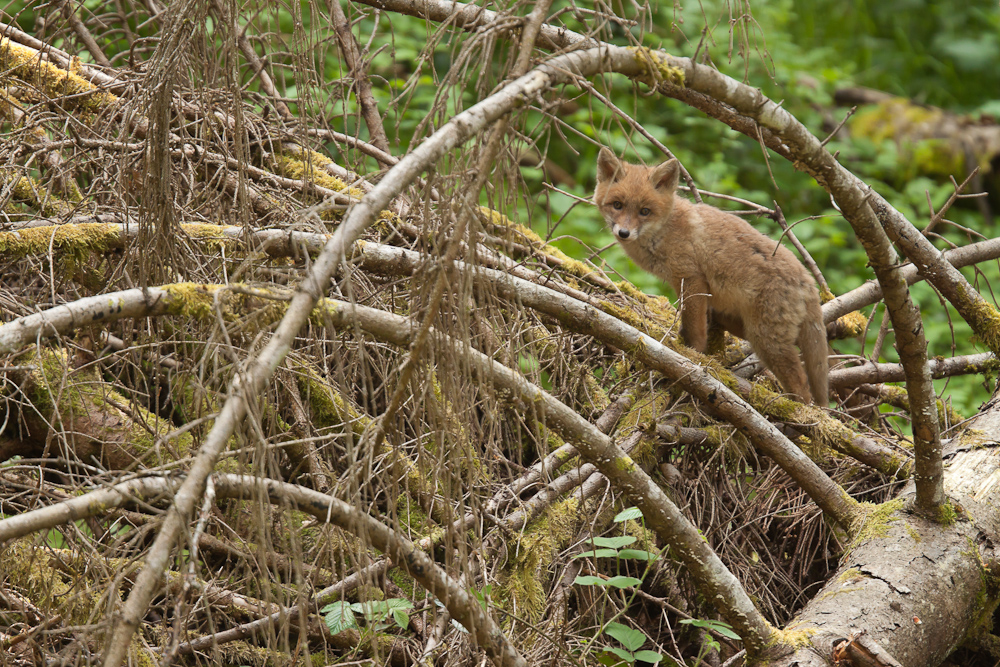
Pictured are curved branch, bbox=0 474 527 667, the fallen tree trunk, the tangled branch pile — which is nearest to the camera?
curved branch, bbox=0 474 527 667

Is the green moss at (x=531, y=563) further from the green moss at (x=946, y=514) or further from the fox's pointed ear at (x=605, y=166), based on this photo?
the fox's pointed ear at (x=605, y=166)

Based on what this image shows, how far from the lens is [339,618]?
9.33 feet

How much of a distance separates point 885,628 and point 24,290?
4.26 metres

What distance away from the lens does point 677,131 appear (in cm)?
1161

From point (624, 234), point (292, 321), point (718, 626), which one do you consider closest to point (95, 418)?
point (292, 321)

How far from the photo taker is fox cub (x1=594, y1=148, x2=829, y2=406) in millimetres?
4965

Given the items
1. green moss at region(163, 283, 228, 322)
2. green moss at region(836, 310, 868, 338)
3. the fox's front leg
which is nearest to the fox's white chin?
the fox's front leg

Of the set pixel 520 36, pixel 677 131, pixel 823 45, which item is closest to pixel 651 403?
pixel 520 36

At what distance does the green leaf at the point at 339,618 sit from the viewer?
2783 millimetres

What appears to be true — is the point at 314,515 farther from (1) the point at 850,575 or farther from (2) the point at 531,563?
(1) the point at 850,575

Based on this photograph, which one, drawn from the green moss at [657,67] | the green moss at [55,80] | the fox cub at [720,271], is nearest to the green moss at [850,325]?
the fox cub at [720,271]

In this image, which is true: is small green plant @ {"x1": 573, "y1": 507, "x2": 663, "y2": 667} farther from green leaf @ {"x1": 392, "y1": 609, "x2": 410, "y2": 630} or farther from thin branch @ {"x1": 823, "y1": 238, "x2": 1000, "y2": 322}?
thin branch @ {"x1": 823, "y1": 238, "x2": 1000, "y2": 322}

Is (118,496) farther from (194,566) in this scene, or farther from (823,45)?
(823,45)

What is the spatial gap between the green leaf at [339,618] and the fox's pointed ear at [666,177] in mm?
3605
